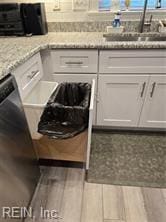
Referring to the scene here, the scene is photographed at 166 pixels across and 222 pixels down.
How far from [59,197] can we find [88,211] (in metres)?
0.24

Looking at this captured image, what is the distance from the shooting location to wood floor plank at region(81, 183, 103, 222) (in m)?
1.20

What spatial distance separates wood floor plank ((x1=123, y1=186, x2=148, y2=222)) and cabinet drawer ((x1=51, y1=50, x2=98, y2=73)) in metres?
1.03

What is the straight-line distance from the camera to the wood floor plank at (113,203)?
1.21 metres

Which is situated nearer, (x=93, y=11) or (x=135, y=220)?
(x=135, y=220)

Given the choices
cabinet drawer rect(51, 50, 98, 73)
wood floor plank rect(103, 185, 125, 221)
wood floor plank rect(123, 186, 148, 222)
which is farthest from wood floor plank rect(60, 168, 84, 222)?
cabinet drawer rect(51, 50, 98, 73)

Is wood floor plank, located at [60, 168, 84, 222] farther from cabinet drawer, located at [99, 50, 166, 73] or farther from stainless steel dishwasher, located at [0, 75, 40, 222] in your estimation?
cabinet drawer, located at [99, 50, 166, 73]

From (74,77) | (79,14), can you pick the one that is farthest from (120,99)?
(79,14)

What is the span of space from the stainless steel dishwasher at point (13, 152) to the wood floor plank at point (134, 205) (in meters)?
0.68

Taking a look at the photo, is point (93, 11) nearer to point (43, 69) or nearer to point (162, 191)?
point (43, 69)

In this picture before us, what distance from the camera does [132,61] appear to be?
156 centimetres

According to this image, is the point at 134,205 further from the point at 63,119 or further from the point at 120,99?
the point at 120,99

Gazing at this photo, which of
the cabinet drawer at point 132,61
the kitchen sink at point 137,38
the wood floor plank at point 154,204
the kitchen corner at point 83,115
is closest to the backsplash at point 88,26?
the kitchen corner at point 83,115

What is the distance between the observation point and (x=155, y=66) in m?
1.57

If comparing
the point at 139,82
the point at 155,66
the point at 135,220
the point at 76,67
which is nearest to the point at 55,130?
the point at 76,67
